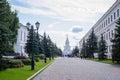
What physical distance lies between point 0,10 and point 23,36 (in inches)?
2479

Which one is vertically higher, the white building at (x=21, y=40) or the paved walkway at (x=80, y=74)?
the white building at (x=21, y=40)

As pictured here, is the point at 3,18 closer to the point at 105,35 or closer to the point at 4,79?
the point at 4,79

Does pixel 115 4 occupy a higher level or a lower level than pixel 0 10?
higher

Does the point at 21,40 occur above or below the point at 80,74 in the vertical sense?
above

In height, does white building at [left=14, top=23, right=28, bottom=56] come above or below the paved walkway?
above

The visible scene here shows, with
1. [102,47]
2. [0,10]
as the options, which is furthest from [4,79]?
[102,47]

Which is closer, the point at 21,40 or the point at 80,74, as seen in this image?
the point at 80,74

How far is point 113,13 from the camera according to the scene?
61969mm

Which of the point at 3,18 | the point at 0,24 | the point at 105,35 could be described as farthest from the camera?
the point at 105,35

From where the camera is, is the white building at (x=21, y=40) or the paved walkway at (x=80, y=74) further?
the white building at (x=21, y=40)

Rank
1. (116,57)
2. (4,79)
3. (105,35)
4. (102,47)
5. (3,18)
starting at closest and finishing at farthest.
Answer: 1. (4,79)
2. (3,18)
3. (116,57)
4. (102,47)
5. (105,35)

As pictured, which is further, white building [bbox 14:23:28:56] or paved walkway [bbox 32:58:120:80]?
white building [bbox 14:23:28:56]

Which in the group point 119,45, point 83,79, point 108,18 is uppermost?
point 108,18

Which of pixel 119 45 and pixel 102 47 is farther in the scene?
pixel 102 47
